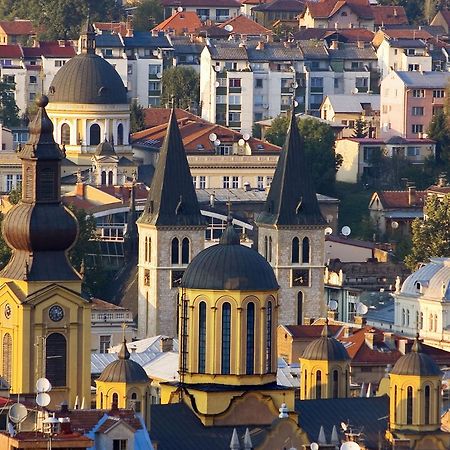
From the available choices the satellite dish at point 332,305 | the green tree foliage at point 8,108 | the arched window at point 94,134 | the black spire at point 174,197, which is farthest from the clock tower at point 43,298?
the green tree foliage at point 8,108

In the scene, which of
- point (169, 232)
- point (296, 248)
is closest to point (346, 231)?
point (296, 248)

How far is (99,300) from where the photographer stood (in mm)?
132500

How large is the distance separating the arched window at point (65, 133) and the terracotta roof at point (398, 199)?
12957mm

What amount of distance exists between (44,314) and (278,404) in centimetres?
743

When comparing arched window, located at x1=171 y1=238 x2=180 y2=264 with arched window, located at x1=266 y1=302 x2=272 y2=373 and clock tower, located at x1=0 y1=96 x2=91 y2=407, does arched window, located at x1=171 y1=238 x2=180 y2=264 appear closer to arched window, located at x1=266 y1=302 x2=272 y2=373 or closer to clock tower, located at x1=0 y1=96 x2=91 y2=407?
clock tower, located at x1=0 y1=96 x2=91 y2=407

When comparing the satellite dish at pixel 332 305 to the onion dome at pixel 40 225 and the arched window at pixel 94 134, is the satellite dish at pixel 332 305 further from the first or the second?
the onion dome at pixel 40 225

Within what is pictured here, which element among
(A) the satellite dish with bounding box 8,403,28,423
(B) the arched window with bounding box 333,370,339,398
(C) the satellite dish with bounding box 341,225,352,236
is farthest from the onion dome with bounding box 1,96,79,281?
(C) the satellite dish with bounding box 341,225,352,236

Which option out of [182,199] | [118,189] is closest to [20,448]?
[182,199]

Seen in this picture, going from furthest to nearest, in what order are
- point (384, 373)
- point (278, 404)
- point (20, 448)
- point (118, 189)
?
point (118, 189) → point (384, 373) → point (278, 404) → point (20, 448)

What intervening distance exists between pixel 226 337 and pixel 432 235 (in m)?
59.6

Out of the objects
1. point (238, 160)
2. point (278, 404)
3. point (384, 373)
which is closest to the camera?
point (278, 404)

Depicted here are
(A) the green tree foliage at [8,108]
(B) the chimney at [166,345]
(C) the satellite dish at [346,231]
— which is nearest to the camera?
(B) the chimney at [166,345]

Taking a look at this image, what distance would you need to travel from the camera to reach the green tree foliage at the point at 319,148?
169 metres

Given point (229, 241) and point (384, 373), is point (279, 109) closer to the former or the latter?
point (384, 373)
